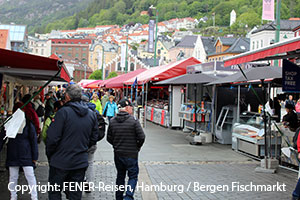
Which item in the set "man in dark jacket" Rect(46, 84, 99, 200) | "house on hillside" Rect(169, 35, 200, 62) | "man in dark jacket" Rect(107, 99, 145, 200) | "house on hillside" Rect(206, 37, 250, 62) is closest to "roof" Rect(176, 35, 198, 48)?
"house on hillside" Rect(169, 35, 200, 62)

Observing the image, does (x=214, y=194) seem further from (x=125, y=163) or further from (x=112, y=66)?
(x=112, y=66)

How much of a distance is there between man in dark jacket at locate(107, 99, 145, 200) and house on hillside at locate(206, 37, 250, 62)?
7192 centimetres

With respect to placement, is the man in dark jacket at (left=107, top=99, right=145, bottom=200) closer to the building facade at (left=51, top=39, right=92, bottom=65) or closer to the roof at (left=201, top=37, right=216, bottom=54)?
the roof at (left=201, top=37, right=216, bottom=54)

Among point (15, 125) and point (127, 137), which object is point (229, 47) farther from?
point (15, 125)

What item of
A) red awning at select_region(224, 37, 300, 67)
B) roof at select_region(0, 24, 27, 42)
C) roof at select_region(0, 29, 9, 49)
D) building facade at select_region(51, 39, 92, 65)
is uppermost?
building facade at select_region(51, 39, 92, 65)

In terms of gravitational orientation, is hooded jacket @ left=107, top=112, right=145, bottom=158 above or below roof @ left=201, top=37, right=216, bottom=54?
below

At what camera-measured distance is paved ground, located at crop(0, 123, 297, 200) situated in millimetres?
7105

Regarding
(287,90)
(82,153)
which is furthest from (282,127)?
(82,153)

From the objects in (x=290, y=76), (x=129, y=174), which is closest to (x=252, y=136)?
(x=290, y=76)

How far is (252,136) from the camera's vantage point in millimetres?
11188

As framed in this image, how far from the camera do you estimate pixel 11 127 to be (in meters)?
5.53

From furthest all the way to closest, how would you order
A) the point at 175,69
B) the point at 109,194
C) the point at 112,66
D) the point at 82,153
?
1. the point at 112,66
2. the point at 175,69
3. the point at 109,194
4. the point at 82,153

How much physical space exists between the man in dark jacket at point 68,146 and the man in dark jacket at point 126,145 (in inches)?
39.2

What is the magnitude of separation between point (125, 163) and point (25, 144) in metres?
1.54
